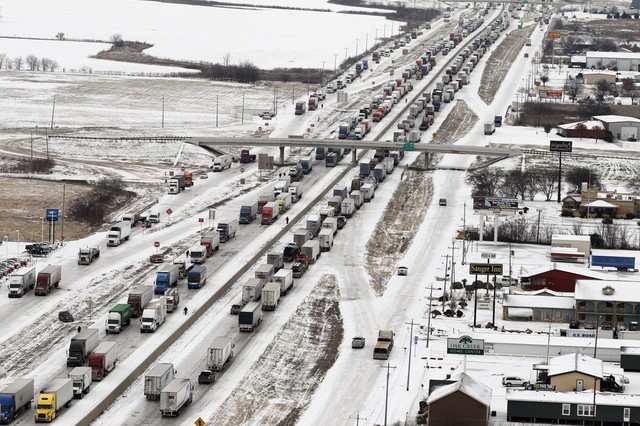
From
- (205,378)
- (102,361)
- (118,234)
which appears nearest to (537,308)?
(205,378)

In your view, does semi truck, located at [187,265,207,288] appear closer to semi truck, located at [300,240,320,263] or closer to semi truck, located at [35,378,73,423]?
semi truck, located at [300,240,320,263]

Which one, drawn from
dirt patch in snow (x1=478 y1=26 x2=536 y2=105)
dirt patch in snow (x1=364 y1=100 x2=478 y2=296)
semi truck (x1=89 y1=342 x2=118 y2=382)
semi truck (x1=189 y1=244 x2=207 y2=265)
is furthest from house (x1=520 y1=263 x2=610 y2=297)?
dirt patch in snow (x1=478 y1=26 x2=536 y2=105)

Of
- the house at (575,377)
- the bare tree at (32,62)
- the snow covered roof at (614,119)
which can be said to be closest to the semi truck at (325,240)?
the house at (575,377)

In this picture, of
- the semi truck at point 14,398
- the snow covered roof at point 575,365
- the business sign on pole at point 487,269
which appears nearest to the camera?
the semi truck at point 14,398

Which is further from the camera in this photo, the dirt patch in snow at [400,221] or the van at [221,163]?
the van at [221,163]

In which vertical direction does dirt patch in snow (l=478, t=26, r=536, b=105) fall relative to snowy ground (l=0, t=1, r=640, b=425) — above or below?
above

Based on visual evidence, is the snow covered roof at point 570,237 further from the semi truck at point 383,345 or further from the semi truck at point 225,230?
the semi truck at point 383,345

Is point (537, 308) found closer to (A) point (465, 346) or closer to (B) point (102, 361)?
(A) point (465, 346)
